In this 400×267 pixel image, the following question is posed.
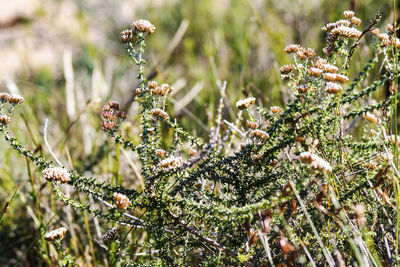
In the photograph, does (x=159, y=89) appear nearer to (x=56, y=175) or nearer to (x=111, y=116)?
(x=111, y=116)

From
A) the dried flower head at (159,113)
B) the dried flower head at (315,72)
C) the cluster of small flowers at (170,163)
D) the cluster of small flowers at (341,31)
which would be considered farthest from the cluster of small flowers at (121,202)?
the cluster of small flowers at (341,31)

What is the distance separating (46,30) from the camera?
4867 millimetres

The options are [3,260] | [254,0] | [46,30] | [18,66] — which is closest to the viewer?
[3,260]

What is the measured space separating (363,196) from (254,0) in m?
3.21

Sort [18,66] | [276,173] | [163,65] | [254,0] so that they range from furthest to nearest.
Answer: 1. [18,66]
2. [254,0]
3. [163,65]
4. [276,173]

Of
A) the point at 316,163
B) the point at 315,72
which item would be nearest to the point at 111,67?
the point at 315,72

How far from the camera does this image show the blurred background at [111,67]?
5.52 ft

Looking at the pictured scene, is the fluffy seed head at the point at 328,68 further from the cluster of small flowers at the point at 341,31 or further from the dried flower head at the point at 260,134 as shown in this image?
the dried flower head at the point at 260,134

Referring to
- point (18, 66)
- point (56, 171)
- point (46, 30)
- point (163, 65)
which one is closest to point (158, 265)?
point (56, 171)

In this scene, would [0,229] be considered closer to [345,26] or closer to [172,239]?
[172,239]

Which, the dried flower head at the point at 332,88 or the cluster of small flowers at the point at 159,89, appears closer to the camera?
the dried flower head at the point at 332,88

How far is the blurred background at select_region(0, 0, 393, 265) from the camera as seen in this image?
1684 millimetres

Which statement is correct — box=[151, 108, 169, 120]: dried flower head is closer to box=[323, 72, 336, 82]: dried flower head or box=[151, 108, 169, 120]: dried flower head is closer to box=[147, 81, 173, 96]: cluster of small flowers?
box=[147, 81, 173, 96]: cluster of small flowers

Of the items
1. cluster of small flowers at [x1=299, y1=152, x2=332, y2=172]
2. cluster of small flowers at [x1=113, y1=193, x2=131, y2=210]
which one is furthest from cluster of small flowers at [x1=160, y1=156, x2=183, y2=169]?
cluster of small flowers at [x1=299, y1=152, x2=332, y2=172]
